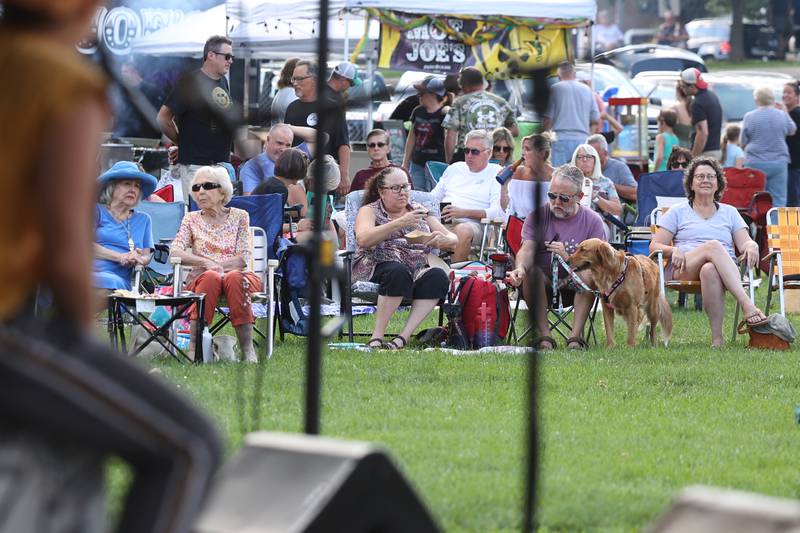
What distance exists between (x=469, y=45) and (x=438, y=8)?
0.91 m

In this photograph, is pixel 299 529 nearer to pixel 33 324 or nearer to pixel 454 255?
pixel 33 324

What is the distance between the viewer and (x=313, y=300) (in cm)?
344

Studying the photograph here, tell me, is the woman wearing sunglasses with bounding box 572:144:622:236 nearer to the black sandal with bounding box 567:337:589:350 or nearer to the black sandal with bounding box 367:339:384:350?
A: the black sandal with bounding box 567:337:589:350

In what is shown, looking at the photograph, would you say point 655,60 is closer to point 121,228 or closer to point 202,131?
point 202,131

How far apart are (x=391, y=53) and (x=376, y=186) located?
606 cm

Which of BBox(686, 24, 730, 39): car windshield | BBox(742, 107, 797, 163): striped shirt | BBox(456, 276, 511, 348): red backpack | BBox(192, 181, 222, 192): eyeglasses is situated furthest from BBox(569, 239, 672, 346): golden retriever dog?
BBox(686, 24, 730, 39): car windshield

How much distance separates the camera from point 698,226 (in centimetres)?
970

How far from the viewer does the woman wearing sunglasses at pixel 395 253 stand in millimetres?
9016


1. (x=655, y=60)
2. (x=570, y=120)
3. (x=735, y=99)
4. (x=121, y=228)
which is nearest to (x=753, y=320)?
(x=121, y=228)

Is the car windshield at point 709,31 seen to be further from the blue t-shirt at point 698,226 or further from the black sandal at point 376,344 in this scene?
the black sandal at point 376,344

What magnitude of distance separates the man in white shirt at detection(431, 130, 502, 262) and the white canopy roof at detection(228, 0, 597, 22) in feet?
10.2

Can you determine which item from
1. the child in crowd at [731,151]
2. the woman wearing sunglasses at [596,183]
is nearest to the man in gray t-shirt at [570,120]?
the child in crowd at [731,151]

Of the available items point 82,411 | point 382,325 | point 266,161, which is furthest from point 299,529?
point 266,161

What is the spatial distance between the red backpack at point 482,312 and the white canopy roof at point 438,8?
5.46m
